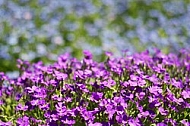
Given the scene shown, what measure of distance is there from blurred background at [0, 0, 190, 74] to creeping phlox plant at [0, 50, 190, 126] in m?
3.01

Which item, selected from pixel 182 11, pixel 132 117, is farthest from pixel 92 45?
pixel 132 117

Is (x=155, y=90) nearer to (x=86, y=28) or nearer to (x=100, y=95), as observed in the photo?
(x=100, y=95)

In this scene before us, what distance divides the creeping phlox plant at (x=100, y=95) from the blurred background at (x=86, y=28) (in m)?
3.01

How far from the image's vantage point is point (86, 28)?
8.12 meters

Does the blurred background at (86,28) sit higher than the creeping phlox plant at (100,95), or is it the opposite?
the blurred background at (86,28)

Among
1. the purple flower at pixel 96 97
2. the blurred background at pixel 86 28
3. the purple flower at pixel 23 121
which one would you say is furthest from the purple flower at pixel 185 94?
the blurred background at pixel 86 28

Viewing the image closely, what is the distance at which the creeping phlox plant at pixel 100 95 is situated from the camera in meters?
3.28

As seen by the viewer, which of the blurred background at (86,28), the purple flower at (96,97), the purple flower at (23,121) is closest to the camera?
the purple flower at (23,121)

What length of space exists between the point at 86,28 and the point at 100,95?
476 cm

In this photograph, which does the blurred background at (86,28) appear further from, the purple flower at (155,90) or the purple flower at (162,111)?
the purple flower at (162,111)

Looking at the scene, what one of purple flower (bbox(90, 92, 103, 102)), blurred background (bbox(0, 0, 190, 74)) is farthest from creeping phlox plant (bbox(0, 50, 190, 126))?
blurred background (bbox(0, 0, 190, 74))

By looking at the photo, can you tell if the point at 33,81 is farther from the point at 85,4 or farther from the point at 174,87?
the point at 85,4

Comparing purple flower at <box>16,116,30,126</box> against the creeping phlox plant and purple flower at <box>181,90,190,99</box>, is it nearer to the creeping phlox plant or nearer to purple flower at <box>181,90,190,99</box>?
the creeping phlox plant

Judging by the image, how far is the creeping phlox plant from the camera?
328 centimetres
